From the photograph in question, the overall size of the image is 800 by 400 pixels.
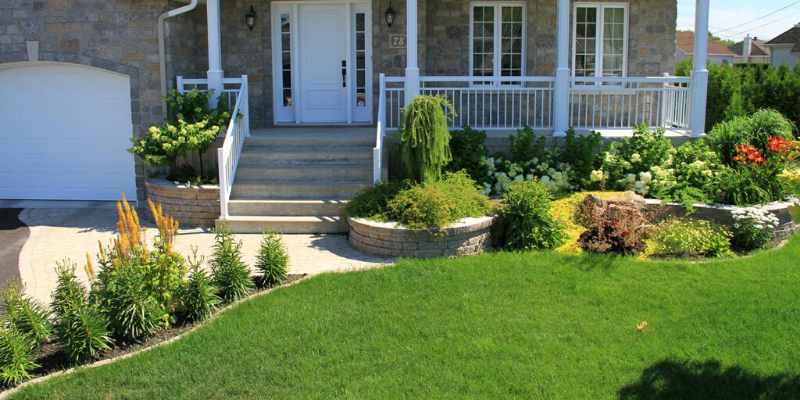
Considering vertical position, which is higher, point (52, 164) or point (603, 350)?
point (52, 164)

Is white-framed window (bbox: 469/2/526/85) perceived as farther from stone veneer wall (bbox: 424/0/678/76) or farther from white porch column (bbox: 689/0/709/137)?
white porch column (bbox: 689/0/709/137)

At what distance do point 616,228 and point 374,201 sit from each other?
280 centimetres

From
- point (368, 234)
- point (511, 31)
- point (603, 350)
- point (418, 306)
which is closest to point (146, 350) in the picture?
point (418, 306)

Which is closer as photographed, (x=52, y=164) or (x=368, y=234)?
(x=368, y=234)

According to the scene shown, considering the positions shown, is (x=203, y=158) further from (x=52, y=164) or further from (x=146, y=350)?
(x=146, y=350)

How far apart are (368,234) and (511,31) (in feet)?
20.1

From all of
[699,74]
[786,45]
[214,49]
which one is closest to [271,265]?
[214,49]

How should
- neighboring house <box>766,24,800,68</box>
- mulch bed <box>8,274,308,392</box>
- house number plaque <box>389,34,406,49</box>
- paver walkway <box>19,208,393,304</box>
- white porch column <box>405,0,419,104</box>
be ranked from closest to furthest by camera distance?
mulch bed <box>8,274,308,392</box>
paver walkway <box>19,208,393,304</box>
white porch column <box>405,0,419,104</box>
house number plaque <box>389,34,406,49</box>
neighboring house <box>766,24,800,68</box>

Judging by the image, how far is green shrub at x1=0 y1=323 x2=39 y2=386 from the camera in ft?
15.4

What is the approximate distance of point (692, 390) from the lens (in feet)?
14.8

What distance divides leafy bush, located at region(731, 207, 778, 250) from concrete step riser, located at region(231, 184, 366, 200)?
4659 mm

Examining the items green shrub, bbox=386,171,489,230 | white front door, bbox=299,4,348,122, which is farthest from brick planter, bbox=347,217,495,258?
white front door, bbox=299,4,348,122

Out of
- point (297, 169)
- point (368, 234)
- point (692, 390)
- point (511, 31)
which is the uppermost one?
point (511, 31)

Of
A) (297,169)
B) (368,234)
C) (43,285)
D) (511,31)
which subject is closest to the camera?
(43,285)
